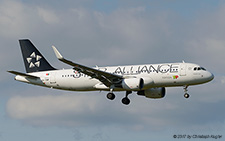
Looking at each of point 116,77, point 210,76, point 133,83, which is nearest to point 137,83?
point 133,83

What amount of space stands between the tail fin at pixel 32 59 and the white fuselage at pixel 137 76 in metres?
1.47

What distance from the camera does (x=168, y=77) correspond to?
6316cm

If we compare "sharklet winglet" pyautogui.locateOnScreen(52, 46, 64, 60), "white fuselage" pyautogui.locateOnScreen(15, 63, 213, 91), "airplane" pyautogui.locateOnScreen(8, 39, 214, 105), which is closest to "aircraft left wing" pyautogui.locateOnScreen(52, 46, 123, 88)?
"airplane" pyautogui.locateOnScreen(8, 39, 214, 105)

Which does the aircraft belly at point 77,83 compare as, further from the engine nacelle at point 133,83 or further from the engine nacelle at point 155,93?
the engine nacelle at point 155,93

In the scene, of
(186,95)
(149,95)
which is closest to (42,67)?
(149,95)

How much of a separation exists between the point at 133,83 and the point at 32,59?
53.2ft

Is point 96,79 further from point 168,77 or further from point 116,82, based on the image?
point 168,77

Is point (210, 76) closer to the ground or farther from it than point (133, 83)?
farther from it

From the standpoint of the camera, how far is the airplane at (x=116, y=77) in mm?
63344

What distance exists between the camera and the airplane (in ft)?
208

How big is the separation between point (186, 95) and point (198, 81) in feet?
7.11

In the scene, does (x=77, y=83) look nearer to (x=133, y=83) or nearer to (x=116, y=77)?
(x=116, y=77)

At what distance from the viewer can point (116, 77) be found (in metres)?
64.8

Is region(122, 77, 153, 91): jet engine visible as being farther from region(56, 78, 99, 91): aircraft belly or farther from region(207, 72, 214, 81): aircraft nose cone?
region(207, 72, 214, 81): aircraft nose cone
